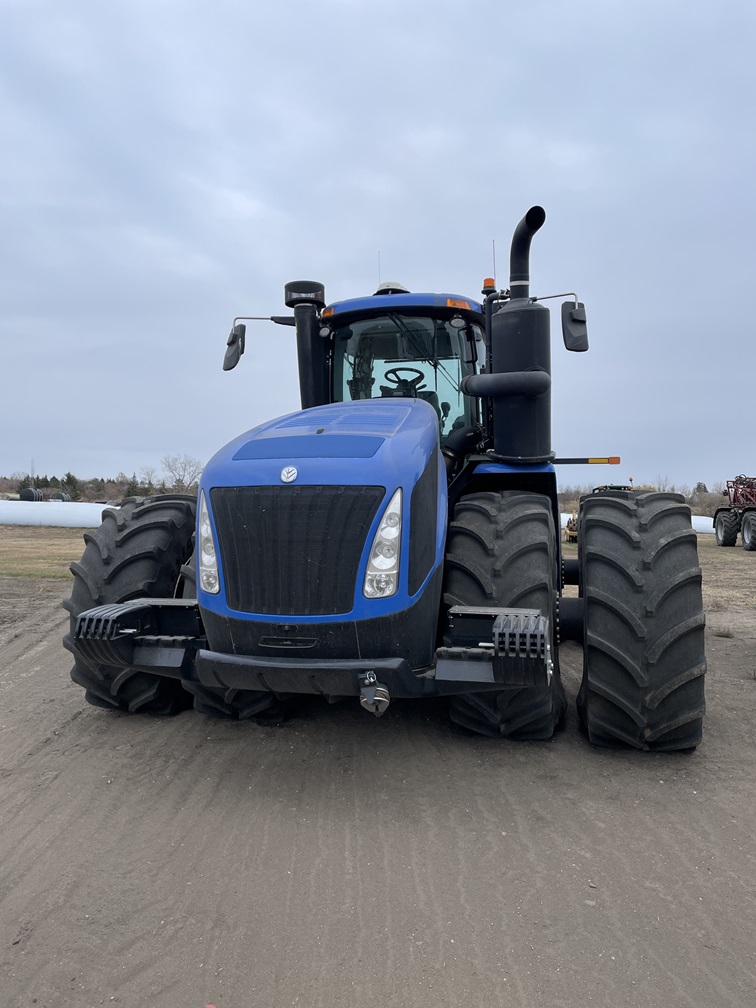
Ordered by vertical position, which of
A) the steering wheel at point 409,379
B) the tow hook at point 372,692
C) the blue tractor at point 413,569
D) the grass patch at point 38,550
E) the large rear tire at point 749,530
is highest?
the steering wheel at point 409,379

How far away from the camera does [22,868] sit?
3.26 m

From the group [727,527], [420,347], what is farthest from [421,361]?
[727,527]

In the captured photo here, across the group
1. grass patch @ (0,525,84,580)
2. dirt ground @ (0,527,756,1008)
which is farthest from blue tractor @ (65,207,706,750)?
grass patch @ (0,525,84,580)

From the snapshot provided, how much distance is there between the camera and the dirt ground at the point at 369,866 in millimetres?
2539

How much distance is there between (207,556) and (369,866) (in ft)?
5.19

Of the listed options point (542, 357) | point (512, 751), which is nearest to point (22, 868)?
point (512, 751)

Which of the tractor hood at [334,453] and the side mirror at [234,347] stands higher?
the side mirror at [234,347]

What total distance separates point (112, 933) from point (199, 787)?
45.5 inches

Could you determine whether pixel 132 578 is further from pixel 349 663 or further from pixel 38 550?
pixel 38 550

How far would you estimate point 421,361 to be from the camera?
5.33 metres

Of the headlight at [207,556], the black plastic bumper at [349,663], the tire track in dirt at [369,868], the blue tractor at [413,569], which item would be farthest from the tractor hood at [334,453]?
→ the tire track in dirt at [369,868]

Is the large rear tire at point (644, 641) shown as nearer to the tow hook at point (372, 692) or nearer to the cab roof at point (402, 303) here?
the tow hook at point (372, 692)

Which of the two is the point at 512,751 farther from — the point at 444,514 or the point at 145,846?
the point at 145,846

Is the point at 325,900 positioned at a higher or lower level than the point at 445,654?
lower
